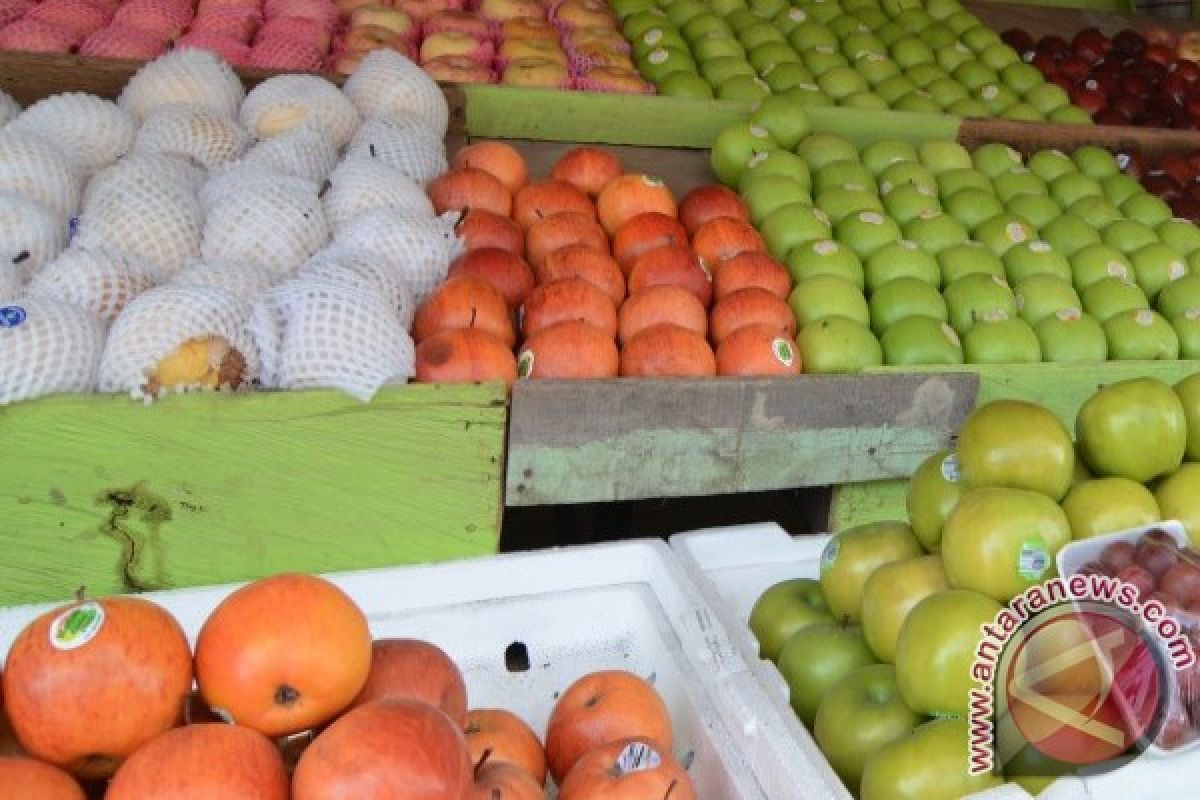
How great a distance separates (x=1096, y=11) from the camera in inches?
222

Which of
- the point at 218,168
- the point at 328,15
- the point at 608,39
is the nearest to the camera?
the point at 218,168

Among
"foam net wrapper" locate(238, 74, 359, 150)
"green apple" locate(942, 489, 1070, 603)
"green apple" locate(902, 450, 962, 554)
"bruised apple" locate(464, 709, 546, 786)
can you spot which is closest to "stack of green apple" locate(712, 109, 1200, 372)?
"green apple" locate(902, 450, 962, 554)

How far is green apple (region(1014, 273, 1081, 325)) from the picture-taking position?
2752 millimetres

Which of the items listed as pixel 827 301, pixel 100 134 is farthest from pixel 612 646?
pixel 100 134

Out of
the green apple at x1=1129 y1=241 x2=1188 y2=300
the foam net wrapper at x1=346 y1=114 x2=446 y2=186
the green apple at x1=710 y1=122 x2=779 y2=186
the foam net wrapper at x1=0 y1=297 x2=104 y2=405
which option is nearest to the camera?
the foam net wrapper at x1=0 y1=297 x2=104 y2=405

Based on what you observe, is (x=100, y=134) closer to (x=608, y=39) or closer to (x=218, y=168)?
(x=218, y=168)

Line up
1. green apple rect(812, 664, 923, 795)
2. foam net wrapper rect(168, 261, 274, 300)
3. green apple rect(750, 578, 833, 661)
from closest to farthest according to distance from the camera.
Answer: green apple rect(812, 664, 923, 795)
green apple rect(750, 578, 833, 661)
foam net wrapper rect(168, 261, 274, 300)

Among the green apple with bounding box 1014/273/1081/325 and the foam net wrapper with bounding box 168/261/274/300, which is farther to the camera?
the green apple with bounding box 1014/273/1081/325

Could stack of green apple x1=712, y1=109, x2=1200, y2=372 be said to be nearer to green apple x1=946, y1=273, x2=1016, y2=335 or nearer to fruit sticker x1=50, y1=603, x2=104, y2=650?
green apple x1=946, y1=273, x2=1016, y2=335

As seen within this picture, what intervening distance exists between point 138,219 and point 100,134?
20.8 inches

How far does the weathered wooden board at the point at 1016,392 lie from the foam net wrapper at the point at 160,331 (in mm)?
1413

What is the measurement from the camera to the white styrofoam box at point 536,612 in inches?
55.4

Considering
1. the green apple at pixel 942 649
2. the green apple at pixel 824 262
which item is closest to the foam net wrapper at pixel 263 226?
the green apple at pixel 824 262

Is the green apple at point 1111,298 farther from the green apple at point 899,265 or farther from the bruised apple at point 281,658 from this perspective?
the bruised apple at point 281,658
